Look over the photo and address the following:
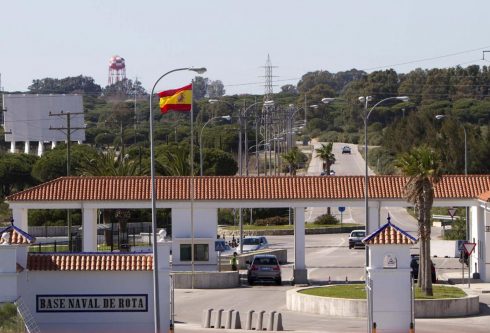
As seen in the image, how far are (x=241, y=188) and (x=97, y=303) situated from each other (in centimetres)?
1986

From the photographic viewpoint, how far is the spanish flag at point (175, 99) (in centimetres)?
4234

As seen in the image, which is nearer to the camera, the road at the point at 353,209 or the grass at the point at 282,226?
the grass at the point at 282,226

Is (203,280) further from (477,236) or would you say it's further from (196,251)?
(477,236)

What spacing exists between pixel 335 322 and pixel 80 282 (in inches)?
359

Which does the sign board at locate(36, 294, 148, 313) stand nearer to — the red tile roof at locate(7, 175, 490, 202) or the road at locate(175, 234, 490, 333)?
the road at locate(175, 234, 490, 333)

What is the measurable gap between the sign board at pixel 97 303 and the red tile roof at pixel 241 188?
18164 millimetres

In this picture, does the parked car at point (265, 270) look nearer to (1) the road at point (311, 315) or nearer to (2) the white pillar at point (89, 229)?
(1) the road at point (311, 315)

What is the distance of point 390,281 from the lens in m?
35.2

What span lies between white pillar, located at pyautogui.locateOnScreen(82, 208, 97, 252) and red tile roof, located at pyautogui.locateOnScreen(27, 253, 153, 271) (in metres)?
17.8

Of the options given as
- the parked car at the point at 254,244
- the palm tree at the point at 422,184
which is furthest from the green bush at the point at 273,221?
the palm tree at the point at 422,184

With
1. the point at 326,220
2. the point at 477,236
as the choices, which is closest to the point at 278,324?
the point at 477,236

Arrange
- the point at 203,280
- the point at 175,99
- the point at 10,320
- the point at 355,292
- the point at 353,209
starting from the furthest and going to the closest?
the point at 353,209 → the point at 203,280 → the point at 355,292 → the point at 175,99 → the point at 10,320

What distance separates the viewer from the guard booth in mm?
35000

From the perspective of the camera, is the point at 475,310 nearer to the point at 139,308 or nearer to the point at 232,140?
the point at 139,308
